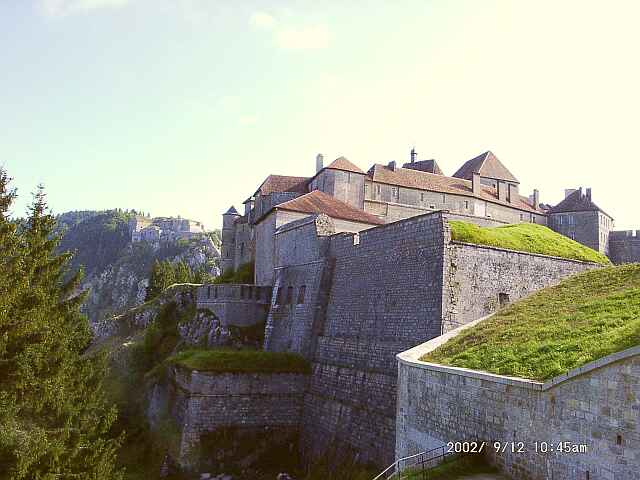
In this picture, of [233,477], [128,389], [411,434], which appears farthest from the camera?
[128,389]

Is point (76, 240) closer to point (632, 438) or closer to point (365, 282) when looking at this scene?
point (365, 282)

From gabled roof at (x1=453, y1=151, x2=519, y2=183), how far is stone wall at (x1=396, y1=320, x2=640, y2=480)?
38272mm

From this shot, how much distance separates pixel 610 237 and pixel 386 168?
18.4 meters

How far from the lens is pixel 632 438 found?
7875 millimetres

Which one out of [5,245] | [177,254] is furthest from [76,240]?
[5,245]

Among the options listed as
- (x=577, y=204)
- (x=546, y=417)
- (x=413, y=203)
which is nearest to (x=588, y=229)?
(x=577, y=204)

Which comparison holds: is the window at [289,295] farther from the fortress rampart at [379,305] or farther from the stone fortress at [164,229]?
the stone fortress at [164,229]

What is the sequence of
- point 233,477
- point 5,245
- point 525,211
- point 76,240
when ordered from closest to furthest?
point 5,245 → point 233,477 → point 525,211 → point 76,240

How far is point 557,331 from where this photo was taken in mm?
12281

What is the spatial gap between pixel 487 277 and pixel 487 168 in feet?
105

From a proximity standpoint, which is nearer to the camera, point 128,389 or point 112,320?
point 128,389

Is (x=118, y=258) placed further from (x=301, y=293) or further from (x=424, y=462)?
(x=424, y=462)

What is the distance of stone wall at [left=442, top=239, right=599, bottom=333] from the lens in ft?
59.6

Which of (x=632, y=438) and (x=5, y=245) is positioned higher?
(x=5, y=245)
